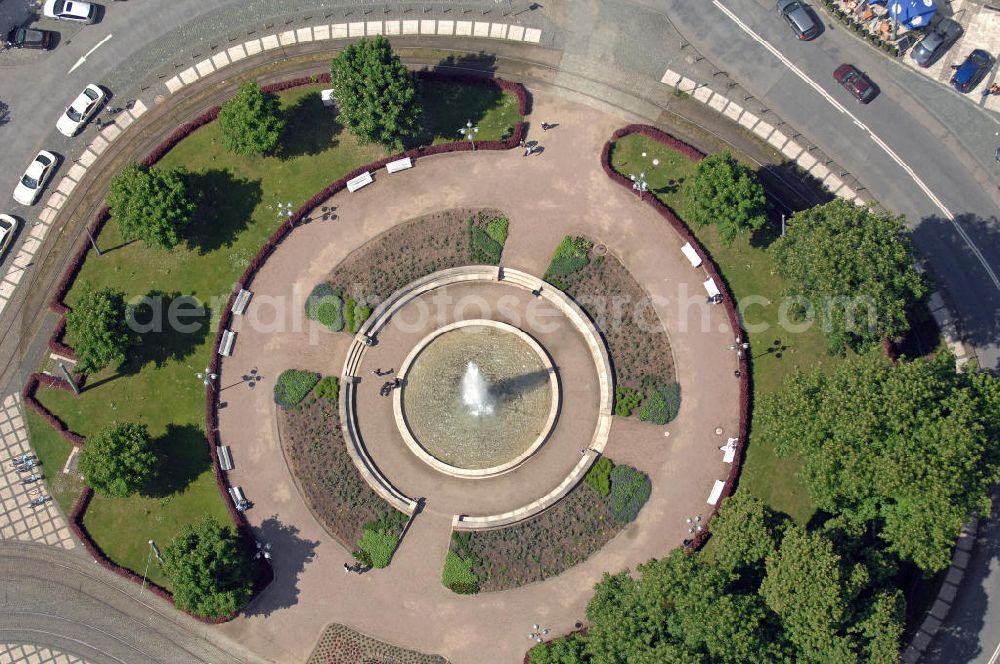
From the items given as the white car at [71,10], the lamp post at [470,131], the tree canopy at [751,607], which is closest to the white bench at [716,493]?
the tree canopy at [751,607]

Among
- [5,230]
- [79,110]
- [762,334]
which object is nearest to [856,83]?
[762,334]

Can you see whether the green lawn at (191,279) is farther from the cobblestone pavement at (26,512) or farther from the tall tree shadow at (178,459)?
the cobblestone pavement at (26,512)

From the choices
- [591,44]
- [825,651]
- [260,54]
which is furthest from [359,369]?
[825,651]

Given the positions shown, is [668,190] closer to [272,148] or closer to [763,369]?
[763,369]

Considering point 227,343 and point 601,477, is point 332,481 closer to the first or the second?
point 227,343

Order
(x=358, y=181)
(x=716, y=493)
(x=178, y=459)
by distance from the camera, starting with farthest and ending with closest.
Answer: (x=358, y=181)
(x=178, y=459)
(x=716, y=493)

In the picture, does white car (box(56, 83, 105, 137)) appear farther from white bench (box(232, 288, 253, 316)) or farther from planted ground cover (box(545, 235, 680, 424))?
planted ground cover (box(545, 235, 680, 424))

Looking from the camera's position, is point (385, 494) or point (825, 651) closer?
point (825, 651)
